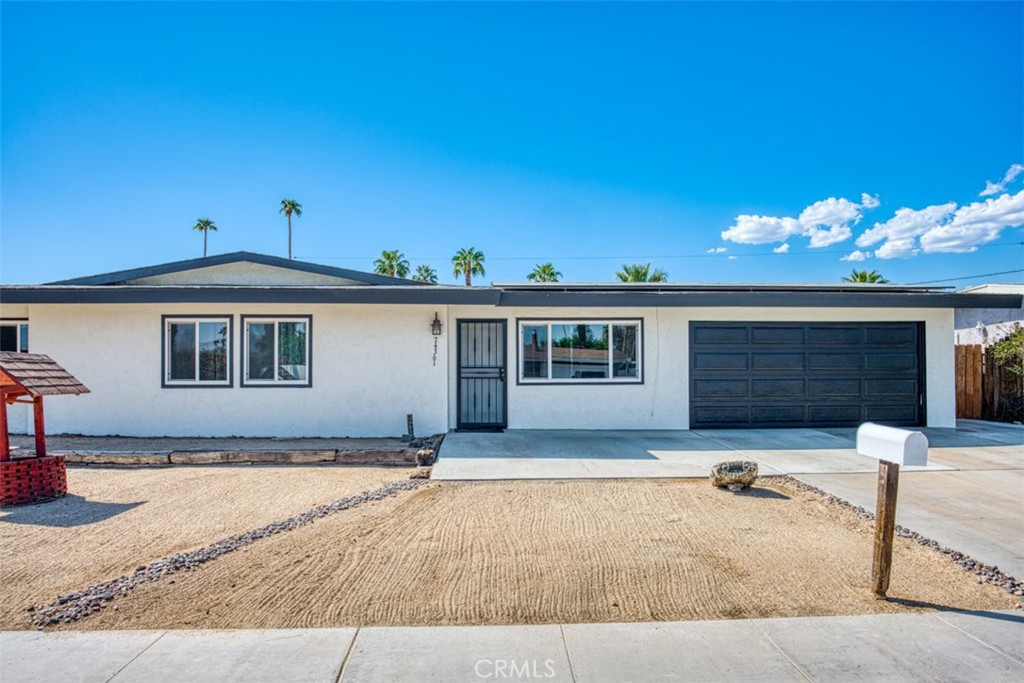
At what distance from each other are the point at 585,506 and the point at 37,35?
1183cm

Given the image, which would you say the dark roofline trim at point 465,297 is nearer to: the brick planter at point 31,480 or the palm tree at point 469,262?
the brick planter at point 31,480

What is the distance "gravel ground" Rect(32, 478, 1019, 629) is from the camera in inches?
144

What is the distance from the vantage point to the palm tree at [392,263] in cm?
4159

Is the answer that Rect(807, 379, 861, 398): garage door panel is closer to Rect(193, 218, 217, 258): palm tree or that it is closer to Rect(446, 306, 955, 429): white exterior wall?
Rect(446, 306, 955, 429): white exterior wall

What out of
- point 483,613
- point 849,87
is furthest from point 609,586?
point 849,87

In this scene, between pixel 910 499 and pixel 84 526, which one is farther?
pixel 910 499

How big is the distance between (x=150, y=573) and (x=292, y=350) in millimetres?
6603

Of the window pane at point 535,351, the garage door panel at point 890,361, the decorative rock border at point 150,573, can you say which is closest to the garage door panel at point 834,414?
the garage door panel at point 890,361

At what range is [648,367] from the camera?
36.4 feet

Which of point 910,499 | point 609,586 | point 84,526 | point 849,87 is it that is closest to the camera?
point 609,586

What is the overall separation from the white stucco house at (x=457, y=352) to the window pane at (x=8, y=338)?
0.15 ft

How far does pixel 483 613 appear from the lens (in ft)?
11.9

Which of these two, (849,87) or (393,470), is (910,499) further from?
(849,87)

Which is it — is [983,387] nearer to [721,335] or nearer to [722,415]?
[722,415]
